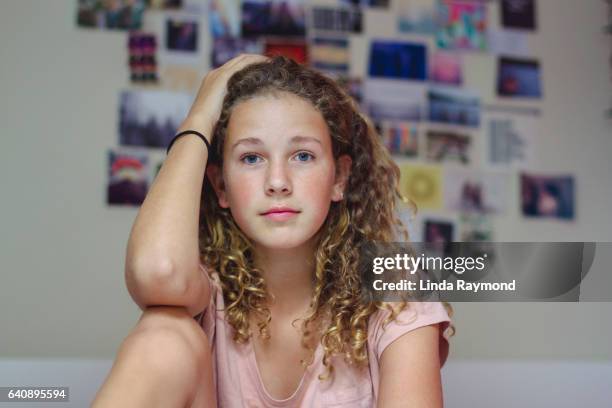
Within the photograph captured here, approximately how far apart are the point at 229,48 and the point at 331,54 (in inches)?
13.7

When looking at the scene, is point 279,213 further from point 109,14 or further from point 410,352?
point 109,14

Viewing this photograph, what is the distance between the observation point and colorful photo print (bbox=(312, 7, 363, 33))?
2.29 metres

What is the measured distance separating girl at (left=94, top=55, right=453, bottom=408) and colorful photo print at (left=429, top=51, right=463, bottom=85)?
1.10 meters

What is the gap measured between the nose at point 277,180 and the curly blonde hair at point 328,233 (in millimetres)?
158

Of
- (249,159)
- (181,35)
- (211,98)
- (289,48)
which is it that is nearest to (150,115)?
(181,35)

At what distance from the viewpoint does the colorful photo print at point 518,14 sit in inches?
94.3

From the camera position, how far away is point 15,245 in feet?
6.81

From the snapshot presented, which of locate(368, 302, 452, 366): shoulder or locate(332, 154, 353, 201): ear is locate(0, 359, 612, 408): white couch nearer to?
locate(368, 302, 452, 366): shoulder

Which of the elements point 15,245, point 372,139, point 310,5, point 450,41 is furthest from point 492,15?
point 15,245

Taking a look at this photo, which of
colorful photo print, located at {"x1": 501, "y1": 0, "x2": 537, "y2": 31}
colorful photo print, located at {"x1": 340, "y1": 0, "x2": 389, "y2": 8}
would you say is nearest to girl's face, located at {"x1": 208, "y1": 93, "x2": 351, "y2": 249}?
colorful photo print, located at {"x1": 340, "y1": 0, "x2": 389, "y2": 8}

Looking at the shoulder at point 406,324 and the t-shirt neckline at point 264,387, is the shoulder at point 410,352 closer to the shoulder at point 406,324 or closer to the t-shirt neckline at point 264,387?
the shoulder at point 406,324

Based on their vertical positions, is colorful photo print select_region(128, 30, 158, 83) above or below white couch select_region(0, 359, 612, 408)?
above

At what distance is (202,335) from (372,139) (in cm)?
55

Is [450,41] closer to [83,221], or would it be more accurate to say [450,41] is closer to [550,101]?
[550,101]
